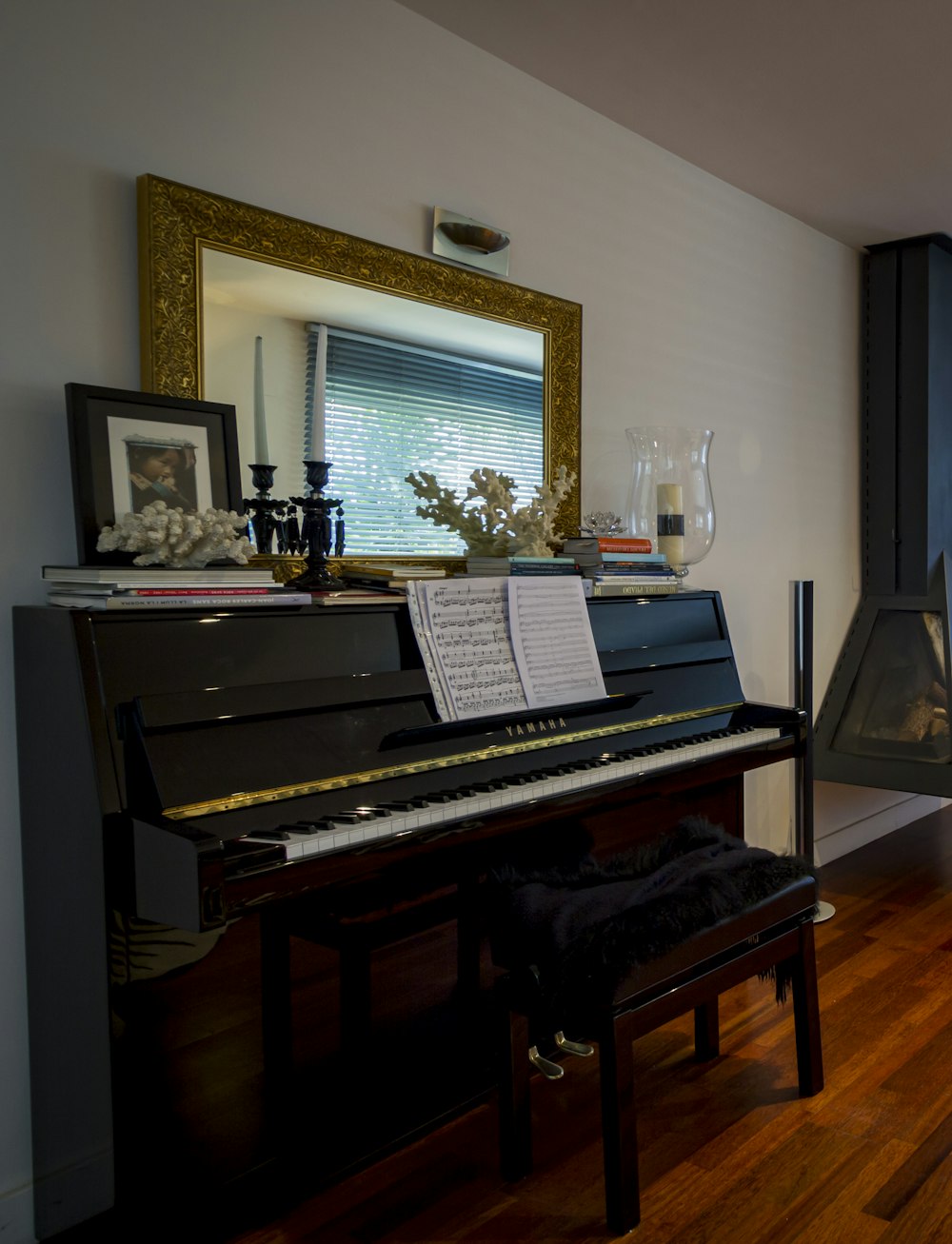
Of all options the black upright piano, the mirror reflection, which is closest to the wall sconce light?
the mirror reflection

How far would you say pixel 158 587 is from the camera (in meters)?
1.61

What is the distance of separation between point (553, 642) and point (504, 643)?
0.46ft

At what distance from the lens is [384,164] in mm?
2342

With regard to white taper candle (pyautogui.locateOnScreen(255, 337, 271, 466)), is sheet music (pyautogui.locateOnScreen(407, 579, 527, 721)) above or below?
below

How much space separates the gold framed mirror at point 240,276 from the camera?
1.89 meters

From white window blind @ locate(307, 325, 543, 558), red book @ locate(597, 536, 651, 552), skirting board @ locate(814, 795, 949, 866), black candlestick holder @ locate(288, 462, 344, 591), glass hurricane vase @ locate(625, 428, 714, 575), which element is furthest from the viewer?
skirting board @ locate(814, 795, 949, 866)

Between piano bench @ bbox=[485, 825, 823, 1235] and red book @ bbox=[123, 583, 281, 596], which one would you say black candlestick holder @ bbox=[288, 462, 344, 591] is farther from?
piano bench @ bbox=[485, 825, 823, 1235]

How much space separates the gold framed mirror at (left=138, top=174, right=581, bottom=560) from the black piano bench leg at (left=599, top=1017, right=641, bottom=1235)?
1.18m

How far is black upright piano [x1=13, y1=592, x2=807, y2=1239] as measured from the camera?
1469mm

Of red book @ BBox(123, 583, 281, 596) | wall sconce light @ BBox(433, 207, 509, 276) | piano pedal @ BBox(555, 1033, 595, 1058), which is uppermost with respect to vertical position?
wall sconce light @ BBox(433, 207, 509, 276)

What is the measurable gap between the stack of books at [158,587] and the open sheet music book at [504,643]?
1.18 feet

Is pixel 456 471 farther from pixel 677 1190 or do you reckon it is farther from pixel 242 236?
pixel 677 1190

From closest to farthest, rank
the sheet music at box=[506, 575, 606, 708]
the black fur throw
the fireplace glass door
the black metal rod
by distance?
the black fur throw, the sheet music at box=[506, 575, 606, 708], the black metal rod, the fireplace glass door

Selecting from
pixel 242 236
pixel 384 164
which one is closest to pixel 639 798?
pixel 242 236
